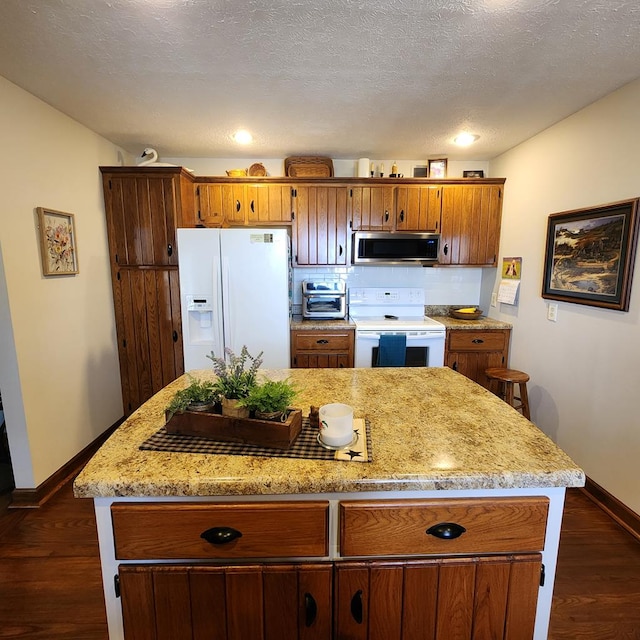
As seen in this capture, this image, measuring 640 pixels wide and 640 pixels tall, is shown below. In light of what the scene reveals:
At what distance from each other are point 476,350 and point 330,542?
2658 millimetres

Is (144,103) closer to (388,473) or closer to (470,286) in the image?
(388,473)

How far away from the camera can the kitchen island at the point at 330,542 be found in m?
0.90

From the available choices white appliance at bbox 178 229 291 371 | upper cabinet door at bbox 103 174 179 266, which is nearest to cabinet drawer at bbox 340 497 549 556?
white appliance at bbox 178 229 291 371

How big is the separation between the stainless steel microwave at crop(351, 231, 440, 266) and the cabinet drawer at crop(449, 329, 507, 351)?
74 centimetres

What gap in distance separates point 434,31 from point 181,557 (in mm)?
2166

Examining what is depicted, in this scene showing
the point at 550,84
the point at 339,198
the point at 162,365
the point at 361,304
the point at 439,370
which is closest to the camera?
the point at 439,370

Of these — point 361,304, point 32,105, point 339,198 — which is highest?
point 32,105

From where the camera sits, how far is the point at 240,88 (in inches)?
78.7

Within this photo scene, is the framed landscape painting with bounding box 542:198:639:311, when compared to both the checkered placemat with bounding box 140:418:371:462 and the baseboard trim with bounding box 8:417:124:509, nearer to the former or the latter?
the checkered placemat with bounding box 140:418:371:462

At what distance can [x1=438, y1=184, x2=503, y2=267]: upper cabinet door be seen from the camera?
10.7 ft

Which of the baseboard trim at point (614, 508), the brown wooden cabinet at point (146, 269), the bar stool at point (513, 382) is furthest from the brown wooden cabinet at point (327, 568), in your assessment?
the brown wooden cabinet at point (146, 269)

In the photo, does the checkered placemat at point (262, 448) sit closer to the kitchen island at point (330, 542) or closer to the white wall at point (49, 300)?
the kitchen island at point (330, 542)

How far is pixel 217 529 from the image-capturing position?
0.91 meters

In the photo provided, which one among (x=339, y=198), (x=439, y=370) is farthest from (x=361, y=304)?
(x=439, y=370)
